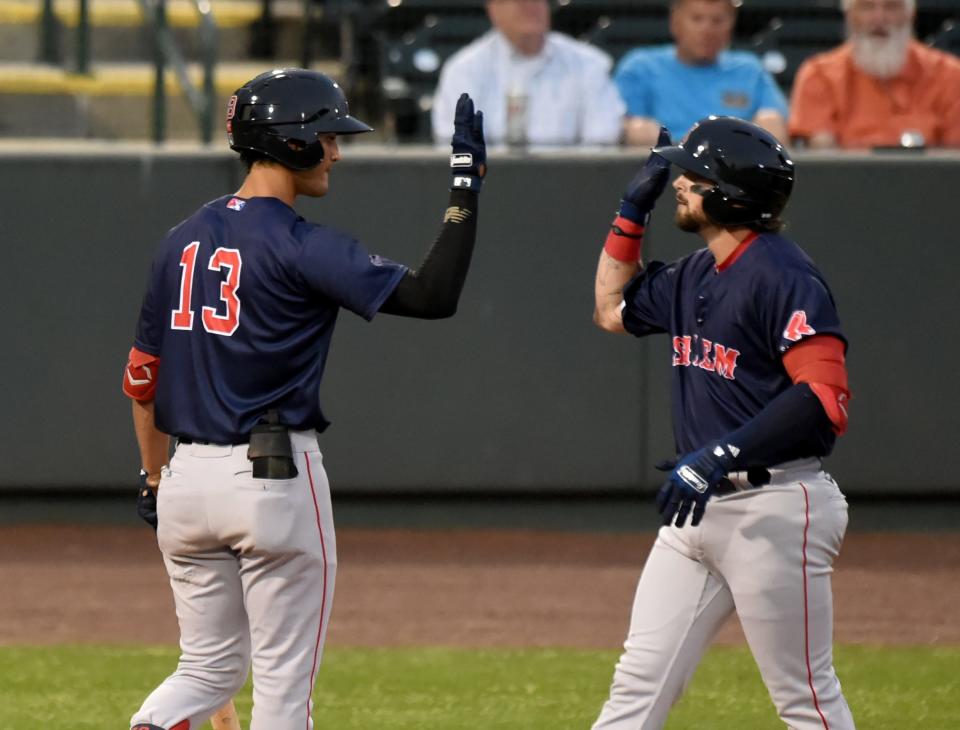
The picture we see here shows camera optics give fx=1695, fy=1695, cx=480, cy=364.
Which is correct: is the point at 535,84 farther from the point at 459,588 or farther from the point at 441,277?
the point at 441,277

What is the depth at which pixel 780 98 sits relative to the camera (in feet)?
29.5

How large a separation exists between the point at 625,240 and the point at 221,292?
1145mm

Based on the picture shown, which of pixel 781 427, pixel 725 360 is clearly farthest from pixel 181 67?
pixel 781 427

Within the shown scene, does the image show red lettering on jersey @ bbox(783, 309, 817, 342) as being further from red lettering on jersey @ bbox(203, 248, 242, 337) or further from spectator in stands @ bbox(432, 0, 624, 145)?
spectator in stands @ bbox(432, 0, 624, 145)

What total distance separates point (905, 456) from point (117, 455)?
3.93m

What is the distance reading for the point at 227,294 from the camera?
12.8 feet

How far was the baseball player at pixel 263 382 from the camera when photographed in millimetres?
3879

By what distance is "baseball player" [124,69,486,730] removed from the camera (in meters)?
3.88

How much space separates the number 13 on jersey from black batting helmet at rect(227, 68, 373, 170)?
0.28 meters

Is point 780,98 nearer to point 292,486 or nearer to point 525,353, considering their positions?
point 525,353

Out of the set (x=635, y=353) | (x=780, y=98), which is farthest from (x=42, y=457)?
(x=780, y=98)

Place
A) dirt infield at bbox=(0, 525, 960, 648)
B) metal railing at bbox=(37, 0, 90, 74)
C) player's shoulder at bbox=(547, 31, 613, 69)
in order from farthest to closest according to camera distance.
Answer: metal railing at bbox=(37, 0, 90, 74) < player's shoulder at bbox=(547, 31, 613, 69) < dirt infield at bbox=(0, 525, 960, 648)

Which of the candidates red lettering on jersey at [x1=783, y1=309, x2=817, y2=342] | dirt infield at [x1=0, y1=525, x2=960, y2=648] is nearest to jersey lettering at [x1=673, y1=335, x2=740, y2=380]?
red lettering on jersey at [x1=783, y1=309, x2=817, y2=342]

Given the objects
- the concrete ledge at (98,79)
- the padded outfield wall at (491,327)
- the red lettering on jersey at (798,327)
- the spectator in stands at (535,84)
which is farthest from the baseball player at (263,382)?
the concrete ledge at (98,79)
